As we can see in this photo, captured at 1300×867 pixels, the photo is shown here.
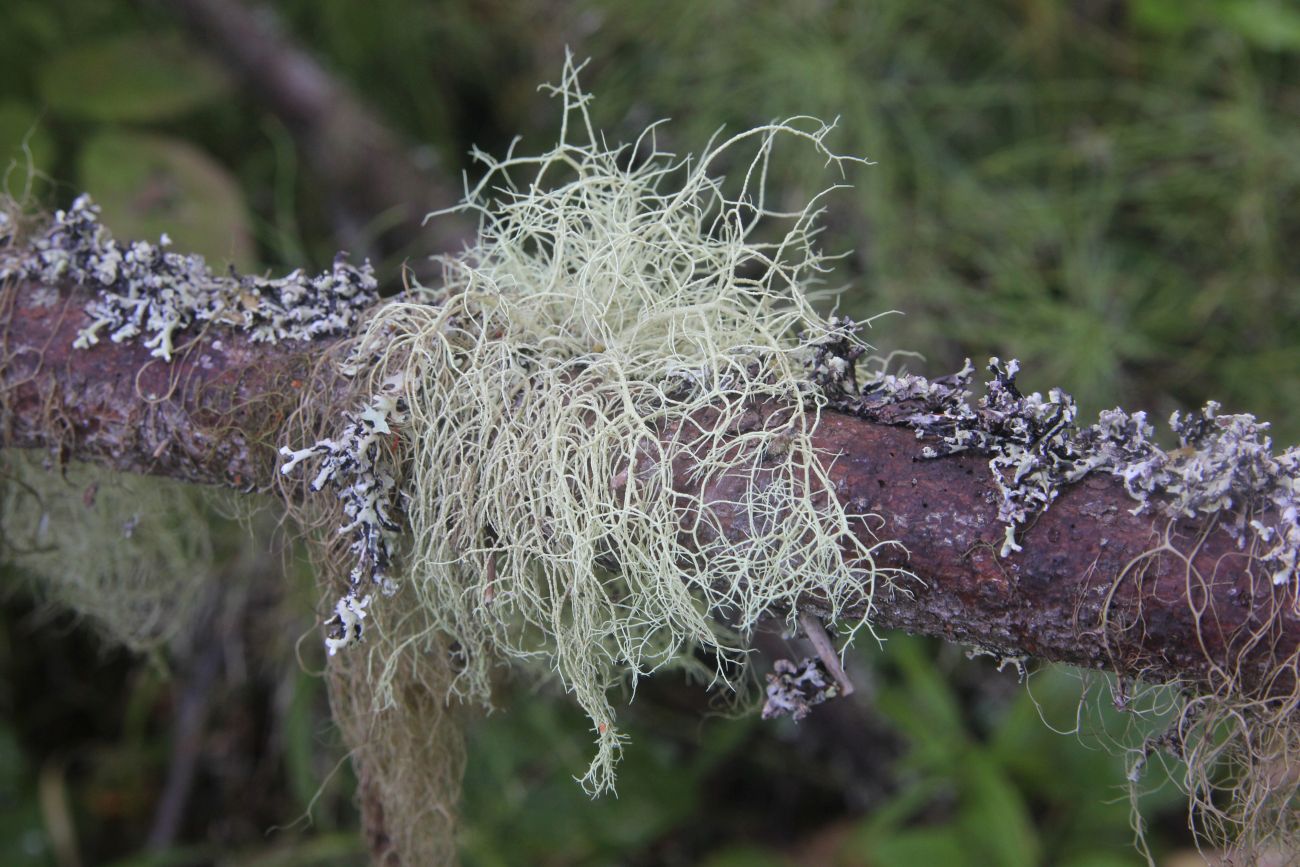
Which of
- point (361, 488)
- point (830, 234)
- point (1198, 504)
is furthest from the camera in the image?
point (830, 234)

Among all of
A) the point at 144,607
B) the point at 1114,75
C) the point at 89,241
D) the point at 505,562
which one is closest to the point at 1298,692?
the point at 505,562

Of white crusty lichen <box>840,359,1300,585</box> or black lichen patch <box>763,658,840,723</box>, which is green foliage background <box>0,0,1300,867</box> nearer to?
black lichen patch <box>763,658,840,723</box>

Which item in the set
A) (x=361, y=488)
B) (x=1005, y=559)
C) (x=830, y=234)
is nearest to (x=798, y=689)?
(x=1005, y=559)

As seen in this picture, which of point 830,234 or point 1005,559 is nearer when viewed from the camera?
point 1005,559

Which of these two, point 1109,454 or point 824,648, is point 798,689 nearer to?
point 824,648

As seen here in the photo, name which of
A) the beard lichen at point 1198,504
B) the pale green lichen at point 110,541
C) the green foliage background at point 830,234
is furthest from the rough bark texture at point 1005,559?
the green foliage background at point 830,234

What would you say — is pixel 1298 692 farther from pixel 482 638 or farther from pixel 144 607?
pixel 144 607

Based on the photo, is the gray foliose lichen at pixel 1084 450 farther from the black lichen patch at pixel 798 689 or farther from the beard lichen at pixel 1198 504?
the black lichen patch at pixel 798 689

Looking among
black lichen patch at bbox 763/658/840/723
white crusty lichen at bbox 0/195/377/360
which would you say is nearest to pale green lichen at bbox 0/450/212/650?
white crusty lichen at bbox 0/195/377/360
